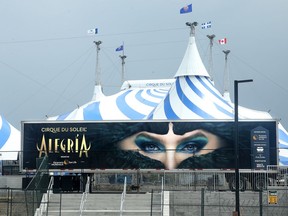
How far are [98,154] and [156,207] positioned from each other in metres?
5.19

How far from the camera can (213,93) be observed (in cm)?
3391

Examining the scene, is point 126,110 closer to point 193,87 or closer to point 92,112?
point 92,112

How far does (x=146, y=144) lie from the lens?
94.0 ft

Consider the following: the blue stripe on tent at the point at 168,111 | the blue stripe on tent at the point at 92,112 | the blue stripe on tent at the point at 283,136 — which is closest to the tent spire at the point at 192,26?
the blue stripe on tent at the point at 168,111

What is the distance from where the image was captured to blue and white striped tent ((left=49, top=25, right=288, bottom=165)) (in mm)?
32156

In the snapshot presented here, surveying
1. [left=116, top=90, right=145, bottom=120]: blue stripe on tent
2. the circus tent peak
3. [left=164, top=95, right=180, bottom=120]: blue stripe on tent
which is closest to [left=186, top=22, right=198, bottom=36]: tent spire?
the circus tent peak

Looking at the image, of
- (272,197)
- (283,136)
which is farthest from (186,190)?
(283,136)

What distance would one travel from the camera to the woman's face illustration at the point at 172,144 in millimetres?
28297

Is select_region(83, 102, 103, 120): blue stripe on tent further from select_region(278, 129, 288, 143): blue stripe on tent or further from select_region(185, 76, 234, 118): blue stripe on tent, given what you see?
select_region(278, 129, 288, 143): blue stripe on tent

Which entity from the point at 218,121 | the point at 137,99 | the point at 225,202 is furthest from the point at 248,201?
the point at 137,99

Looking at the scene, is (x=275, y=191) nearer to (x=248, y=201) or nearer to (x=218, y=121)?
(x=248, y=201)

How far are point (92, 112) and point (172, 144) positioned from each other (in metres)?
12.0

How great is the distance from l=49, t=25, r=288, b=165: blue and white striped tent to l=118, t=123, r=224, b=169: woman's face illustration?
2.82m

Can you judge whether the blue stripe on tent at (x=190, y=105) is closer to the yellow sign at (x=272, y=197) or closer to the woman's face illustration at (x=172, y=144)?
the woman's face illustration at (x=172, y=144)
